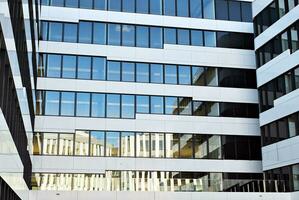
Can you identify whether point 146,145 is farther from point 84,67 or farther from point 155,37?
point 155,37

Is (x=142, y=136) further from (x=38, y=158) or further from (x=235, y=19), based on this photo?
(x=235, y=19)

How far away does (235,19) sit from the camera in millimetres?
43562

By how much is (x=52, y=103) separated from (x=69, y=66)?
3335 millimetres

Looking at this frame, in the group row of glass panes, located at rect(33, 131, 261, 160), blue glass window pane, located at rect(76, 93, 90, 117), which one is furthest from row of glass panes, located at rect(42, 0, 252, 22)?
row of glass panes, located at rect(33, 131, 261, 160)

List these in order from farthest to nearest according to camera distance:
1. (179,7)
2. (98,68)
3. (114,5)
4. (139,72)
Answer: (179,7)
(114,5)
(139,72)
(98,68)

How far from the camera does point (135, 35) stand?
41438 mm

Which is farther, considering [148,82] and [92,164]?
[148,82]

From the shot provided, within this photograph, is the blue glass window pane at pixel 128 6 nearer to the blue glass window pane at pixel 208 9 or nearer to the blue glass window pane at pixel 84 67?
the blue glass window pane at pixel 84 67

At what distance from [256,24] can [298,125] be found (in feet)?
37.0

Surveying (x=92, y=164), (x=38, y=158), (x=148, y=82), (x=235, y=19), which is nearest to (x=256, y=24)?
(x=235, y=19)

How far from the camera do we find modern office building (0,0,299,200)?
36.8 metres

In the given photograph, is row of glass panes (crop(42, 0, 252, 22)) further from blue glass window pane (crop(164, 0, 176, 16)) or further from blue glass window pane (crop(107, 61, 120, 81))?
blue glass window pane (crop(107, 61, 120, 81))

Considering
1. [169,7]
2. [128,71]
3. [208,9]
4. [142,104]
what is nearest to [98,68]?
[128,71]

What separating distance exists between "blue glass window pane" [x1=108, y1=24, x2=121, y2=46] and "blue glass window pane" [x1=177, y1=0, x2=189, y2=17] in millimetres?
5592
